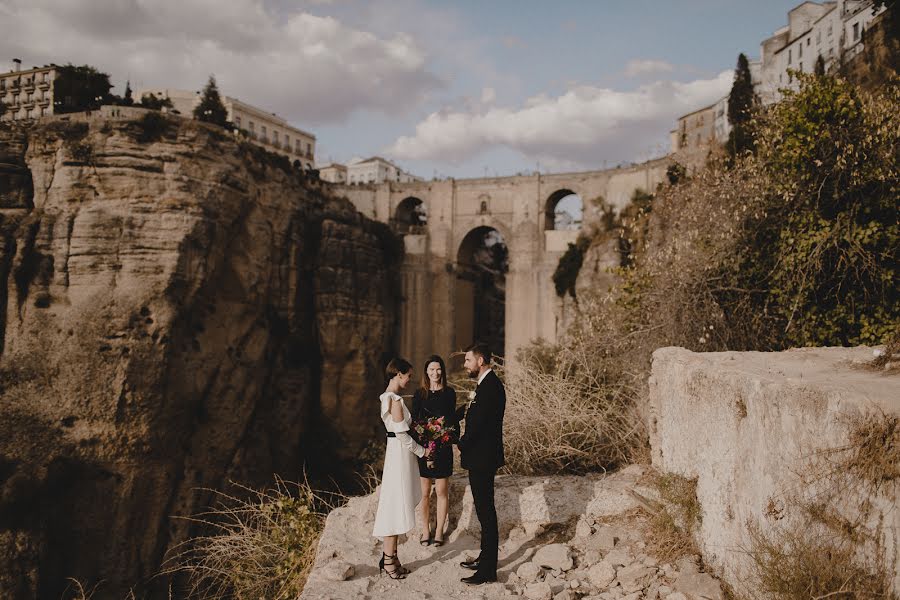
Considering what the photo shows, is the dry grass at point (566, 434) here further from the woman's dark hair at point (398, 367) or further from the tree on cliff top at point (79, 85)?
the tree on cliff top at point (79, 85)

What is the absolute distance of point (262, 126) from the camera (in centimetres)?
4397

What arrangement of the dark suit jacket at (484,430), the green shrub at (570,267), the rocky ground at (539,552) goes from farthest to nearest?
the green shrub at (570,267) < the dark suit jacket at (484,430) < the rocky ground at (539,552)

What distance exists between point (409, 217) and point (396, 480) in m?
29.4

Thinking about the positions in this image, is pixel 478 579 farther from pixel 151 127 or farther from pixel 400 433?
pixel 151 127

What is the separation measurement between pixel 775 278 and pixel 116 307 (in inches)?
683

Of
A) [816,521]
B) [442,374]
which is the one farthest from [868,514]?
[442,374]

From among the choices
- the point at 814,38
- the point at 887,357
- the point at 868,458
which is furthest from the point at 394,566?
the point at 814,38

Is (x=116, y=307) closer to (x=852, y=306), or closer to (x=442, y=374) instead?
(x=442, y=374)

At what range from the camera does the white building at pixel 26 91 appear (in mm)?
32250

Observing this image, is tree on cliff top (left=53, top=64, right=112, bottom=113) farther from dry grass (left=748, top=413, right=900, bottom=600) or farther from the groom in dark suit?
dry grass (left=748, top=413, right=900, bottom=600)

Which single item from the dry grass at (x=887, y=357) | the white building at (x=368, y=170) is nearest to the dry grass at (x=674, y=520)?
the dry grass at (x=887, y=357)

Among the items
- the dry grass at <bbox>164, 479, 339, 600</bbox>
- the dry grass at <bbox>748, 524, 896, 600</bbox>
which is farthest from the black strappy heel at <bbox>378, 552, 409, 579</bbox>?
the dry grass at <bbox>748, 524, 896, 600</bbox>

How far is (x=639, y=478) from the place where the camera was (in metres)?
5.07

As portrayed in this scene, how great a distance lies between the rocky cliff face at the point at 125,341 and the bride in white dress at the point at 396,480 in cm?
1576
